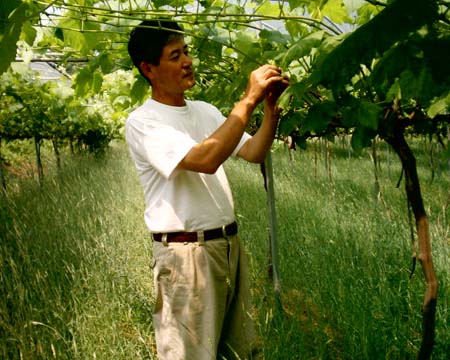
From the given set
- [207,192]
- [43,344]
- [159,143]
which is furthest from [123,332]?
[159,143]

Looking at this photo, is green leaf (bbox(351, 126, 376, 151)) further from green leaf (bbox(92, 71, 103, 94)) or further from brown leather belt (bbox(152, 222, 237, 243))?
green leaf (bbox(92, 71, 103, 94))

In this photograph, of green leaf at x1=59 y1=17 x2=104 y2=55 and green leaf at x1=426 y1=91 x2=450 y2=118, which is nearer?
green leaf at x1=426 y1=91 x2=450 y2=118

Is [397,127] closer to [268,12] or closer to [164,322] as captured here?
[268,12]

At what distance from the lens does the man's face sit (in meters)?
1.68

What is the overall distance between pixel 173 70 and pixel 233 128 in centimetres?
42

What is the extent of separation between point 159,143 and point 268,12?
2.17 feet

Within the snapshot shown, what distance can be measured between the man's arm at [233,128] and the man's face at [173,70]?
33 cm

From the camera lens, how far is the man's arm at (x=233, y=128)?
1370 mm

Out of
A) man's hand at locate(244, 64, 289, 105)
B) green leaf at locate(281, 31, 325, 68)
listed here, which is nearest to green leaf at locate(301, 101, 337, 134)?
green leaf at locate(281, 31, 325, 68)

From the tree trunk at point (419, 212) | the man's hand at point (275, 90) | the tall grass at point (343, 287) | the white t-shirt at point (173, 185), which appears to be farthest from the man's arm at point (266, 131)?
the tall grass at point (343, 287)

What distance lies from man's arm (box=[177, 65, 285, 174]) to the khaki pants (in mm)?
373

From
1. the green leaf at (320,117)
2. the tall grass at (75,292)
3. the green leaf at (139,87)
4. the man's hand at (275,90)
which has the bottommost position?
the tall grass at (75,292)

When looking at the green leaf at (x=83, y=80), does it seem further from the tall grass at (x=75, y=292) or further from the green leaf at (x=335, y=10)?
the green leaf at (x=335, y=10)

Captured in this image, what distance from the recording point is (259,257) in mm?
3822
